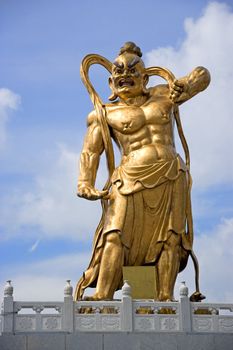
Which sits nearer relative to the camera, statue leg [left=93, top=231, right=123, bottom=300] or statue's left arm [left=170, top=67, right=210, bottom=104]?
statue leg [left=93, top=231, right=123, bottom=300]

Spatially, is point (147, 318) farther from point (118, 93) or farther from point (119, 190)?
point (118, 93)

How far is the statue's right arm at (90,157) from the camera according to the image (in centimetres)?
1304

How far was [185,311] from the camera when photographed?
11289mm

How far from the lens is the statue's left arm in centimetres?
1351

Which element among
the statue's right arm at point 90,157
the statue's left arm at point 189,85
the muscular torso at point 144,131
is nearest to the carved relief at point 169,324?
the statue's right arm at point 90,157

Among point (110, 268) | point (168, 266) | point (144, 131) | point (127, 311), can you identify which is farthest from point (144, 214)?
point (127, 311)

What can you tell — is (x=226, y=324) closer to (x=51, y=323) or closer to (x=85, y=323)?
(x=85, y=323)

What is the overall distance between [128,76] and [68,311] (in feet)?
14.9

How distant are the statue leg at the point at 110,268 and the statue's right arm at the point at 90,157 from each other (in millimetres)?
862

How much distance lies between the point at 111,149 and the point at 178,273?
8.01 feet

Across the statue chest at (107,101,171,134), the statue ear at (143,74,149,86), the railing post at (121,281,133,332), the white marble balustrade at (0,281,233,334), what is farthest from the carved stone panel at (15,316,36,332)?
the statue ear at (143,74,149,86)

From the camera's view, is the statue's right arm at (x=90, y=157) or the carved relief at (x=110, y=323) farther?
the statue's right arm at (x=90, y=157)

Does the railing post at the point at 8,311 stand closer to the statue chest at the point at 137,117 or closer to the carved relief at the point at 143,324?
the carved relief at the point at 143,324

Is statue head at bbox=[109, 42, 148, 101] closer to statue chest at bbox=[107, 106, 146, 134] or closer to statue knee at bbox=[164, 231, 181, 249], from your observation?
statue chest at bbox=[107, 106, 146, 134]
